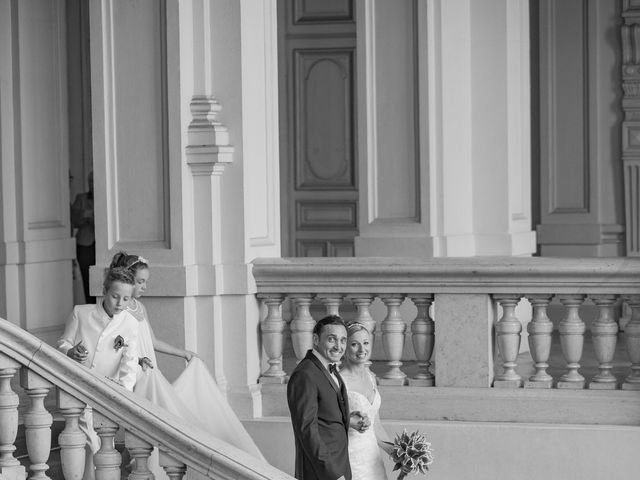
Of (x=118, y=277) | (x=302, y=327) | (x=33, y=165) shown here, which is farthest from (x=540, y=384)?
(x=33, y=165)

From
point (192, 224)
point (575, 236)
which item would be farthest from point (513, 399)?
point (575, 236)

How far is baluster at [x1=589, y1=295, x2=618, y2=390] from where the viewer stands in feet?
25.6

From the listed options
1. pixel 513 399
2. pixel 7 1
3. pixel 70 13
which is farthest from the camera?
pixel 70 13

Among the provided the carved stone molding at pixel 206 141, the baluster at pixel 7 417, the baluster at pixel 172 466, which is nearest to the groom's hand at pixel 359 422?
the baluster at pixel 172 466

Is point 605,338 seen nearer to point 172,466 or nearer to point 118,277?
point 118,277

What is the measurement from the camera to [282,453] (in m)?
8.24

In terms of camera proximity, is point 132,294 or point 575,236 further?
point 575,236

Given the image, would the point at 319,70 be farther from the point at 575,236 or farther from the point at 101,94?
the point at 101,94

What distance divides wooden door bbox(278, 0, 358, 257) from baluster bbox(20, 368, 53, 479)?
660cm

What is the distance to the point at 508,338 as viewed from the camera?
26.2 ft

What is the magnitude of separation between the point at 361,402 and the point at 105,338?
1.24 m

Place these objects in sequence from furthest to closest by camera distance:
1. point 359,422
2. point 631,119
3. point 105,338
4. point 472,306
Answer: point 631,119 < point 472,306 < point 105,338 < point 359,422

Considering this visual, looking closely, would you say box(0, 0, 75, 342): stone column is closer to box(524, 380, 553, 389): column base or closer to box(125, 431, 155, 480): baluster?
box(524, 380, 553, 389): column base

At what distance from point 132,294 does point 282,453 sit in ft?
5.73
